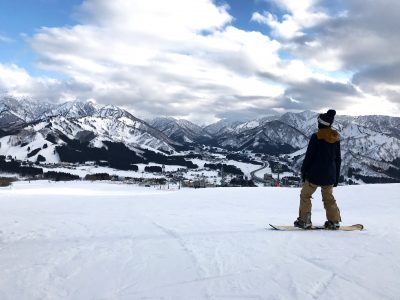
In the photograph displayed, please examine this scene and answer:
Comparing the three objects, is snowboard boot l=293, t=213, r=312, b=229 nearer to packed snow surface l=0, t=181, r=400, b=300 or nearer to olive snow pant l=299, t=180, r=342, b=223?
olive snow pant l=299, t=180, r=342, b=223

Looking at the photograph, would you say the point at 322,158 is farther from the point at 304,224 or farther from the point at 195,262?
the point at 195,262

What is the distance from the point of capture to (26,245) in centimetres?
948

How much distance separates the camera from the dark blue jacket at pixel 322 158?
11.0m

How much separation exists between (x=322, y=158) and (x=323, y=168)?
26cm

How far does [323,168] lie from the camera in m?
11.0

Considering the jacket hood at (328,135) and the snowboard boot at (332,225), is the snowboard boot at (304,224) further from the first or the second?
the jacket hood at (328,135)

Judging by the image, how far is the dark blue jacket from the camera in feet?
36.2

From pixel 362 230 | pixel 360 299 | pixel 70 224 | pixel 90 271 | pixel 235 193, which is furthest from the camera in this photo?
pixel 235 193

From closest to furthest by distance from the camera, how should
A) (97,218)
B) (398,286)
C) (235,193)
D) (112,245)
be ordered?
(398,286), (112,245), (97,218), (235,193)

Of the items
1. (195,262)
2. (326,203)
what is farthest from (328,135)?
(195,262)

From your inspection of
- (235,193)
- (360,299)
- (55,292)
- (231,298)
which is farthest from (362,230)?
(235,193)

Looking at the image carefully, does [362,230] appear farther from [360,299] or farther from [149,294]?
[149,294]

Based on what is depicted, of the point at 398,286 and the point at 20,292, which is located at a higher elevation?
the point at 398,286

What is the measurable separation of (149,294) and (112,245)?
3.45 metres
